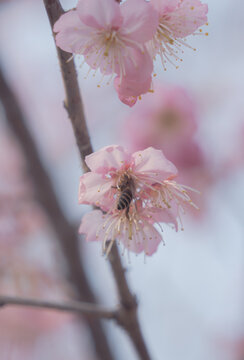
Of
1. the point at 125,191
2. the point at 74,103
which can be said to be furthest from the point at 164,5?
the point at 125,191

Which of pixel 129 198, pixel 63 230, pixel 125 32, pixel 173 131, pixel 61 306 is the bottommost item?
pixel 63 230

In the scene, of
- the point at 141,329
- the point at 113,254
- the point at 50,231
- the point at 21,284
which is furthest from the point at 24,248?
the point at 113,254

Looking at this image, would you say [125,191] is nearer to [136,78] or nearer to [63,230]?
[136,78]

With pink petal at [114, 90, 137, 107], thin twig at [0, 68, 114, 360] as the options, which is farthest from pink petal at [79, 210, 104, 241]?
thin twig at [0, 68, 114, 360]

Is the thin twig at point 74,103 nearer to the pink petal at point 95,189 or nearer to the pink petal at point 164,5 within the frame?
the pink petal at point 95,189

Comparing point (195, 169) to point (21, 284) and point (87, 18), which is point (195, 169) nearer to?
point (21, 284)
